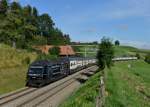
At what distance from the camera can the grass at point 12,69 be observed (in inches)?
1586

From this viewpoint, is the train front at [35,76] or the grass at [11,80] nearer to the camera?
the grass at [11,80]

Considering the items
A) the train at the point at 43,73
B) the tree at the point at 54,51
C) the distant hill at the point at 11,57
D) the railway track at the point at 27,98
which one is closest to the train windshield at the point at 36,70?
the train at the point at 43,73

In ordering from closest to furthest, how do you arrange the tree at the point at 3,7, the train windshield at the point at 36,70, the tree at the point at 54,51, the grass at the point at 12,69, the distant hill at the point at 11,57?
the grass at the point at 12,69 < the train windshield at the point at 36,70 < the distant hill at the point at 11,57 < the tree at the point at 3,7 < the tree at the point at 54,51

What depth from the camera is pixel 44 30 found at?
164625mm

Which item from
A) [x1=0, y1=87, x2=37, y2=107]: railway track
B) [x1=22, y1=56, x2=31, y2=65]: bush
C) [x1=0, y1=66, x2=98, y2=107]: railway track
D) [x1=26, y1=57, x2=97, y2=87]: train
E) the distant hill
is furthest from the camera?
[x1=22, y1=56, x2=31, y2=65]: bush

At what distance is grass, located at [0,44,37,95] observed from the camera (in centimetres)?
4029

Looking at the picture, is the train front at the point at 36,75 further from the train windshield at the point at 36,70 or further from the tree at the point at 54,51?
the tree at the point at 54,51

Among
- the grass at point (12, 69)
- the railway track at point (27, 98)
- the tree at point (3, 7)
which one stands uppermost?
the tree at point (3, 7)

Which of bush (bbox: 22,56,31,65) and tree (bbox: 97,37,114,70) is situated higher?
tree (bbox: 97,37,114,70)

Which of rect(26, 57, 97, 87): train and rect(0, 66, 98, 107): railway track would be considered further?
rect(26, 57, 97, 87): train

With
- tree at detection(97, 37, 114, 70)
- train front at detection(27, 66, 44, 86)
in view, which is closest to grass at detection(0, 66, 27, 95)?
train front at detection(27, 66, 44, 86)

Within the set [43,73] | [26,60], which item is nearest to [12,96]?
[43,73]

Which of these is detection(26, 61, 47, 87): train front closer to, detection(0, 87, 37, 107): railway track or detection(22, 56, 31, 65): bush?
detection(0, 87, 37, 107): railway track

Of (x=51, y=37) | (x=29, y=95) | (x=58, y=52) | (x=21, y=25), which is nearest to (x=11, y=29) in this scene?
(x=21, y=25)
